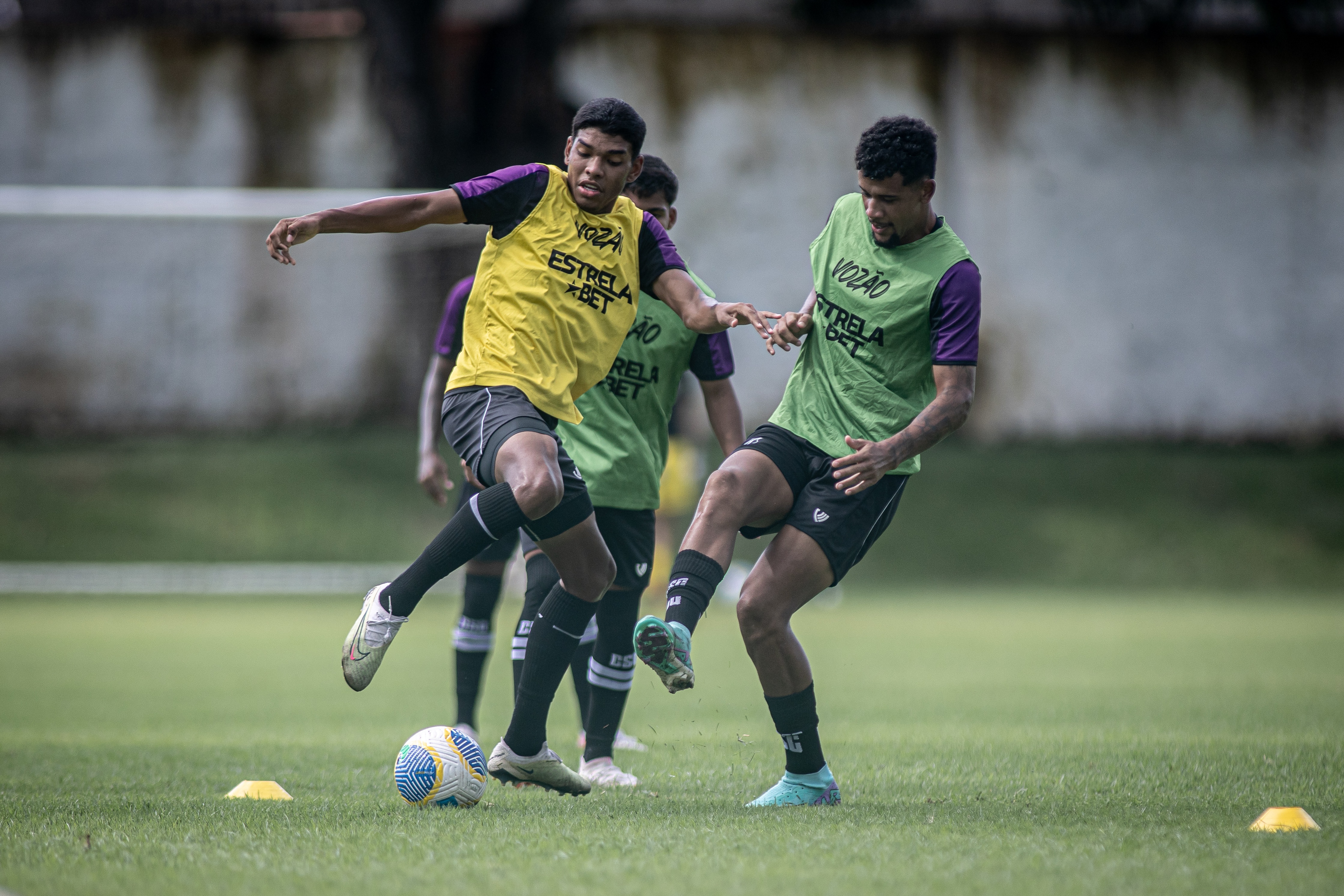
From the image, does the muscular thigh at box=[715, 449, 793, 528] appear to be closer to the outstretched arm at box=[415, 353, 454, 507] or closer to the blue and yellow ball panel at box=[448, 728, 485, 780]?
the blue and yellow ball panel at box=[448, 728, 485, 780]

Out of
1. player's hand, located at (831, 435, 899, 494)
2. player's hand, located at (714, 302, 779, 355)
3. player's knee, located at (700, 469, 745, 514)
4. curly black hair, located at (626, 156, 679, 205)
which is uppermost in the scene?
curly black hair, located at (626, 156, 679, 205)

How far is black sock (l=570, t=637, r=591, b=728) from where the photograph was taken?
5.80 meters

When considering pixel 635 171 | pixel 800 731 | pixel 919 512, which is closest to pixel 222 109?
pixel 919 512

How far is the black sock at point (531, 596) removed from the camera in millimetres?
5258

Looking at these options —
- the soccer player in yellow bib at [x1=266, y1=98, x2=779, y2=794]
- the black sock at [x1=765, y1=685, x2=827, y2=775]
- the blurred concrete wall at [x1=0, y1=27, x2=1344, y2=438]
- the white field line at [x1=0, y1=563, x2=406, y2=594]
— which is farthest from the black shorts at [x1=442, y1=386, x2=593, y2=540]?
the blurred concrete wall at [x1=0, y1=27, x2=1344, y2=438]

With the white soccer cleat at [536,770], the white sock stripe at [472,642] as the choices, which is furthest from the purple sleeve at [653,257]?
the white sock stripe at [472,642]

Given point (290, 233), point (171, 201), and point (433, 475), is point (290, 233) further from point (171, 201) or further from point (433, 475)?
point (171, 201)

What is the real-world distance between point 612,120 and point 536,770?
2105mm

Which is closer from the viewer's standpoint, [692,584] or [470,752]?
[692,584]

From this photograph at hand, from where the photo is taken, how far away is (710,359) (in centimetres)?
539

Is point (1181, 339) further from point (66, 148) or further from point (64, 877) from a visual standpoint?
point (64, 877)

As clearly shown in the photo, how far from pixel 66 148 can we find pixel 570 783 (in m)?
19.0

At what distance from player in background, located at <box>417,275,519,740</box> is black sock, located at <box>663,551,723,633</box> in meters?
1.54

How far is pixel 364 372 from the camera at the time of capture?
799 inches
